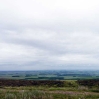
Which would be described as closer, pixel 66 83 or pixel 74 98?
pixel 74 98

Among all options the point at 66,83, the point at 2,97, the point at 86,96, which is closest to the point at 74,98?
the point at 86,96

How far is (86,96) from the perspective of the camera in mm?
30234

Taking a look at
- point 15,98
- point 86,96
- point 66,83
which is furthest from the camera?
point 66,83

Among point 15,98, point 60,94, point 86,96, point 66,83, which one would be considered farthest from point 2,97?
point 66,83

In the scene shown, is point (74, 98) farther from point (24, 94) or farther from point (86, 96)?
point (24, 94)

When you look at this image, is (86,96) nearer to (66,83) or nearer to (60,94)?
(60,94)

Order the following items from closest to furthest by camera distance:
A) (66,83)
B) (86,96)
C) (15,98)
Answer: (15,98) → (86,96) → (66,83)

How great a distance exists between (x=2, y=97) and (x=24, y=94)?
124 inches

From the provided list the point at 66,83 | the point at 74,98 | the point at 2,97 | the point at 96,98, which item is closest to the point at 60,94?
the point at 74,98

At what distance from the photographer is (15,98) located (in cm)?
2791

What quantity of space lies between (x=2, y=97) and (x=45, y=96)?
241 inches

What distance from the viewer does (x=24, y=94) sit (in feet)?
96.9

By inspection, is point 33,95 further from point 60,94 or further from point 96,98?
point 96,98

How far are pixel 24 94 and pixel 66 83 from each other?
3457cm
